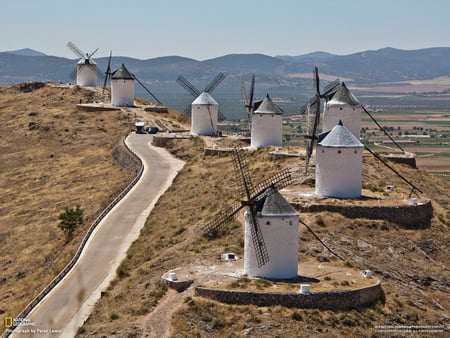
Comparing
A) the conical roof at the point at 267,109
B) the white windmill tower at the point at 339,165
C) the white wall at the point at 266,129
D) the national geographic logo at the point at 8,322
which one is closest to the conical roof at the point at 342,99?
the conical roof at the point at 267,109

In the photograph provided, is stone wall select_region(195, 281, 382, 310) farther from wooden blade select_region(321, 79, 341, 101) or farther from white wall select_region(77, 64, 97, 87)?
white wall select_region(77, 64, 97, 87)

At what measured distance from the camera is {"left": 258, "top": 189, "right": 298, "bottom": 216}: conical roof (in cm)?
3344

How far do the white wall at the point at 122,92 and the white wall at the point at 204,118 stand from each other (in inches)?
675

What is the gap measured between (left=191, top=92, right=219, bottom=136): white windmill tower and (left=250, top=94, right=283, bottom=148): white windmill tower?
9763 millimetres

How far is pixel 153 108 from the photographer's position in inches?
3295

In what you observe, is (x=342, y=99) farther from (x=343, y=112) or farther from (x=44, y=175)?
(x=44, y=175)

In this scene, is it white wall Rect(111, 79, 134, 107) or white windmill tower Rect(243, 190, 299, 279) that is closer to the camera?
white windmill tower Rect(243, 190, 299, 279)

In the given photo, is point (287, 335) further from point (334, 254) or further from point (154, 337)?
point (334, 254)

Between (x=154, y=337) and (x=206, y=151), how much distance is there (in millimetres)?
29961

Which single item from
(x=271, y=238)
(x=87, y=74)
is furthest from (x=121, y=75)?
(x=271, y=238)

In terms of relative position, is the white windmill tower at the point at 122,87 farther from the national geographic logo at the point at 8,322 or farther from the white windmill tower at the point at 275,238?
the white windmill tower at the point at 275,238

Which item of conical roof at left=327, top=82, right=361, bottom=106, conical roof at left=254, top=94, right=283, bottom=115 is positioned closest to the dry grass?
conical roof at left=254, top=94, right=283, bottom=115

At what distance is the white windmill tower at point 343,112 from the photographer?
51.7m

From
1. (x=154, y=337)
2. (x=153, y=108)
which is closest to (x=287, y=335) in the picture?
(x=154, y=337)
